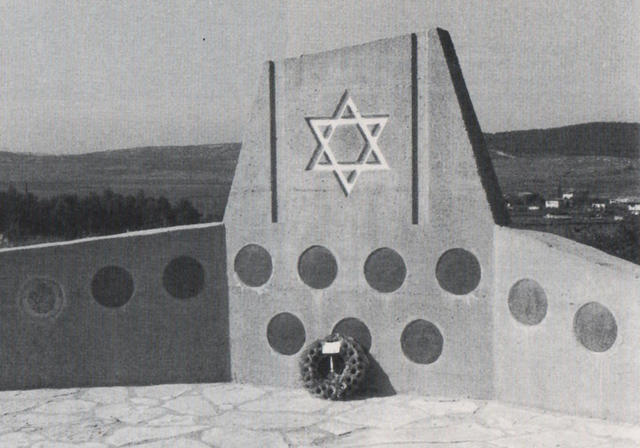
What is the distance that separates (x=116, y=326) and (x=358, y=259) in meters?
2.86

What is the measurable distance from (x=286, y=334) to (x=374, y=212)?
5.64 ft

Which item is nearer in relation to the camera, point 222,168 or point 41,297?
point 41,297

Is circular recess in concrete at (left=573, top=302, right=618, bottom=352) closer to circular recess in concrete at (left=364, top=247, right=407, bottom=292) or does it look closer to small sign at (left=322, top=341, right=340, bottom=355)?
circular recess in concrete at (left=364, top=247, right=407, bottom=292)

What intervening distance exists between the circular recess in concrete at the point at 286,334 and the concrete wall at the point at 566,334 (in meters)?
2.18

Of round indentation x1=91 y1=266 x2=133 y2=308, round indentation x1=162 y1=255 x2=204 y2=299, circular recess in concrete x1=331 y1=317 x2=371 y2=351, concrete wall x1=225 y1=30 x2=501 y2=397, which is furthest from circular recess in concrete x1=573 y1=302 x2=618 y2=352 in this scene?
round indentation x1=91 y1=266 x2=133 y2=308

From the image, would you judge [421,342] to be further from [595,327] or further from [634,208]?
[634,208]

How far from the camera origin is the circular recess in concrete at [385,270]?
24.7 feet

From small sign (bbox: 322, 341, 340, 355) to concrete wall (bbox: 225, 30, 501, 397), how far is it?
12.2 inches

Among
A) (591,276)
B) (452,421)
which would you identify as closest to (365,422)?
(452,421)

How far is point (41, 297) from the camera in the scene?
26.5ft

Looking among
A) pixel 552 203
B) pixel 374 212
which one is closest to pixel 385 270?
pixel 374 212

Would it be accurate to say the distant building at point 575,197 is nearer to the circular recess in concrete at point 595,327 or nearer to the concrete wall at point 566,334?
the concrete wall at point 566,334

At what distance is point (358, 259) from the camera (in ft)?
25.3

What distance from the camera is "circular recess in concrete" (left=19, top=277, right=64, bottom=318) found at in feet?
26.4
